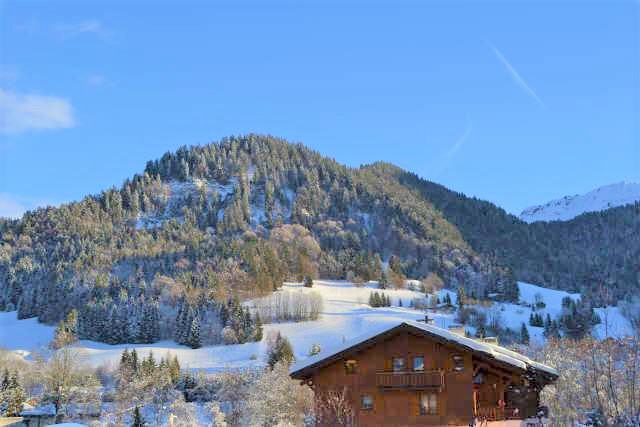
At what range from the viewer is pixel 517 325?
163 metres

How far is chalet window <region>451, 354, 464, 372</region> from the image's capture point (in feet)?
104

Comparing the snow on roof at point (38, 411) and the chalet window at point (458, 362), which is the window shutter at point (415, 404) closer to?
the chalet window at point (458, 362)

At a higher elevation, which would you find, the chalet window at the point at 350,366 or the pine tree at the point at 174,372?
the chalet window at the point at 350,366

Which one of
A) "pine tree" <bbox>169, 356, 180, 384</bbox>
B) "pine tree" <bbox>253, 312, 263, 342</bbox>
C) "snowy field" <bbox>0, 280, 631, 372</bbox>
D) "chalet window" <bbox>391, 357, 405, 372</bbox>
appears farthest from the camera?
"pine tree" <bbox>253, 312, 263, 342</bbox>

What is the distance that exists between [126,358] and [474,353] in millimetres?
77384

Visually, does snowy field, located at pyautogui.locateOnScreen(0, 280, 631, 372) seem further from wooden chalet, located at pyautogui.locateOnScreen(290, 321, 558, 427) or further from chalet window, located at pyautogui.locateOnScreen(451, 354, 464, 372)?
chalet window, located at pyautogui.locateOnScreen(451, 354, 464, 372)

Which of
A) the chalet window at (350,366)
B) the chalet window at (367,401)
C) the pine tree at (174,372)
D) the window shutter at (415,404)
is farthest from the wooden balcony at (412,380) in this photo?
the pine tree at (174,372)

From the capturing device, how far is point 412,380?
31.5 m

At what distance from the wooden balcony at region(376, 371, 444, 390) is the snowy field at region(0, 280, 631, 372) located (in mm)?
64897

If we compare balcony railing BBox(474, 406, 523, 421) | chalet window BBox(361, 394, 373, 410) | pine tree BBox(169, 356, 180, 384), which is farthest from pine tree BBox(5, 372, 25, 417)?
balcony railing BBox(474, 406, 523, 421)

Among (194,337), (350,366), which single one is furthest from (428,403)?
(194,337)

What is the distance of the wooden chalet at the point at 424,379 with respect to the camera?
31172 millimetres

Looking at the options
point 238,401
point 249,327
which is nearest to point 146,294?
point 249,327

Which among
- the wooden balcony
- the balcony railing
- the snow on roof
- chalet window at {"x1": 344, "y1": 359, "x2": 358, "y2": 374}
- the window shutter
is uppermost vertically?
chalet window at {"x1": 344, "y1": 359, "x2": 358, "y2": 374}
